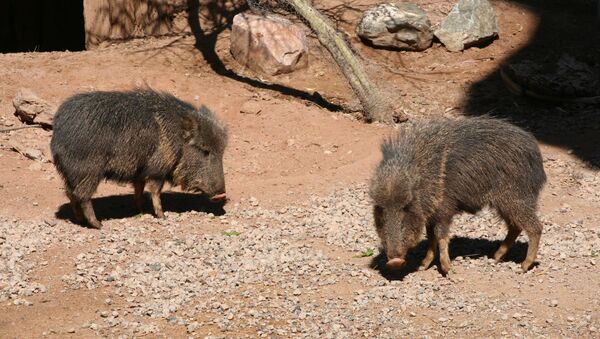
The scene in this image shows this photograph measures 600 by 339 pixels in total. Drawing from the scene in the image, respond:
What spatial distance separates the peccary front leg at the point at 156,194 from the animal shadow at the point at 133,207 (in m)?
0.30

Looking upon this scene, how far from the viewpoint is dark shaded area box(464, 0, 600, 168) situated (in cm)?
1062

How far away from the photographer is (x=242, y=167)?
32.5 feet

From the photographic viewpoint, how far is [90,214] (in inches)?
308

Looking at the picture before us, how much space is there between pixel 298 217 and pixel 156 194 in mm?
1380

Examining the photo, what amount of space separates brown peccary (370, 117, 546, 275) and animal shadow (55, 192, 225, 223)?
244cm

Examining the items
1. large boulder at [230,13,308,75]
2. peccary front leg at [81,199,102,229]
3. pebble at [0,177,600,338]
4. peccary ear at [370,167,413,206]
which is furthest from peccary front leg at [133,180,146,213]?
large boulder at [230,13,308,75]

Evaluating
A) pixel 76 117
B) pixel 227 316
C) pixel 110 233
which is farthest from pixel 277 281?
pixel 76 117

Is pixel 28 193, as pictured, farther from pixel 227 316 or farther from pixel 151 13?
pixel 151 13

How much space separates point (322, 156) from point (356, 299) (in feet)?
12.1

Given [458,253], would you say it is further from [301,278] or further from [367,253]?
[301,278]

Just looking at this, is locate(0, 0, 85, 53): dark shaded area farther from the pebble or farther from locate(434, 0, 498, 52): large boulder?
the pebble

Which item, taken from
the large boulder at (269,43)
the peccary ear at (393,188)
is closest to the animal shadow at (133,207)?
the peccary ear at (393,188)

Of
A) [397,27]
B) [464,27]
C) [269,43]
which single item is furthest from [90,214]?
[464,27]

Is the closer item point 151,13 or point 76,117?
point 76,117
